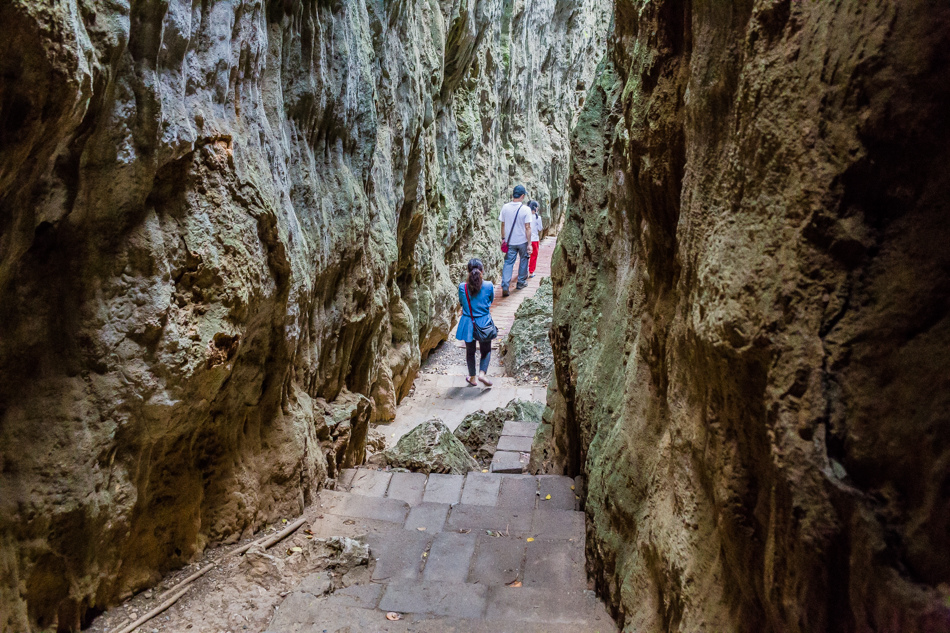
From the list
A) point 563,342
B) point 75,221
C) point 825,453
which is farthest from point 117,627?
point 563,342

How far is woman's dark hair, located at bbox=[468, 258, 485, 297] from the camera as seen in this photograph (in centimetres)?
859

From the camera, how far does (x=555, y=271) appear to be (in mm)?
6520

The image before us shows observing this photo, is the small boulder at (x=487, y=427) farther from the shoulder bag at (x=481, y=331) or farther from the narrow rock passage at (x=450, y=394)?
the shoulder bag at (x=481, y=331)

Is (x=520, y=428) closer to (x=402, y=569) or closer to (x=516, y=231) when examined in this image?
(x=402, y=569)

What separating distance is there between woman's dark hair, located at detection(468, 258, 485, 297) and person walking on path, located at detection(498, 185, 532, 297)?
13.5 feet

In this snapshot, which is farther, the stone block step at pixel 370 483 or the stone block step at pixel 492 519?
the stone block step at pixel 370 483

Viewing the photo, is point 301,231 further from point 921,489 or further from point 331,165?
point 921,489

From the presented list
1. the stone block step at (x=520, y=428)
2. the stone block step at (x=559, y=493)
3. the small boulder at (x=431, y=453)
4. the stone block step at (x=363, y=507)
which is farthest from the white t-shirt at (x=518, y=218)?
the stone block step at (x=363, y=507)

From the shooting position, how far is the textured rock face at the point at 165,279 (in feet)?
8.50

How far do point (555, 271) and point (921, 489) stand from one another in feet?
17.6

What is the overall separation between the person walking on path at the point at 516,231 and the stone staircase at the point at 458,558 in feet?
26.8

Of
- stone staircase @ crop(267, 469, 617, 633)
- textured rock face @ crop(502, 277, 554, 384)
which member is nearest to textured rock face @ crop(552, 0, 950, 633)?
stone staircase @ crop(267, 469, 617, 633)

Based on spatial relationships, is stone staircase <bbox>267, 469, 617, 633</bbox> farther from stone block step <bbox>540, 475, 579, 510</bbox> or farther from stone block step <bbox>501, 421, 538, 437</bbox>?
stone block step <bbox>501, 421, 538, 437</bbox>

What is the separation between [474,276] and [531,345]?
2859 mm
